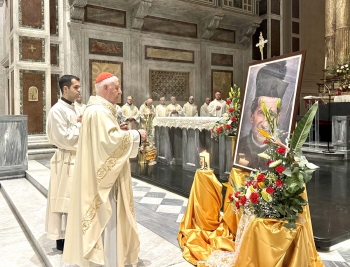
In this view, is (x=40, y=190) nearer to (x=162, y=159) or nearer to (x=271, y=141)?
(x=162, y=159)

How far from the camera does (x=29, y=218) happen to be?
420cm

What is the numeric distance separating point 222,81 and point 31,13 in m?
7.63

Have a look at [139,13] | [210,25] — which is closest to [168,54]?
[139,13]

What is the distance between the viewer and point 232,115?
15.4 feet

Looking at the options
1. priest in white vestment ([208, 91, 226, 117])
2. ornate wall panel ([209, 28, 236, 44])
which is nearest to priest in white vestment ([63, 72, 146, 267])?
priest in white vestment ([208, 91, 226, 117])

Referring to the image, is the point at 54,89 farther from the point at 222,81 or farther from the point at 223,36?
the point at 223,36

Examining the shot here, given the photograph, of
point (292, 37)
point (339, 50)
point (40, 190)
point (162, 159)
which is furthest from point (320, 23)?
point (40, 190)

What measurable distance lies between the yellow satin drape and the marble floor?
17cm

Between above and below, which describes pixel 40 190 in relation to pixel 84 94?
below

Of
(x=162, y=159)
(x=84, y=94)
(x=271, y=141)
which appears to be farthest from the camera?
(x=84, y=94)

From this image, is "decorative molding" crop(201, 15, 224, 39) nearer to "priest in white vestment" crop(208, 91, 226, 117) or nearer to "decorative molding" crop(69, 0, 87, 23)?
"priest in white vestment" crop(208, 91, 226, 117)

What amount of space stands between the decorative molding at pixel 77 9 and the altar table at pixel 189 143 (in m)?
4.67

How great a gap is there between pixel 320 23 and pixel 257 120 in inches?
617

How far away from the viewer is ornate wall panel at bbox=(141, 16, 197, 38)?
11867 mm
